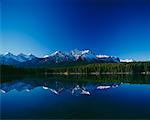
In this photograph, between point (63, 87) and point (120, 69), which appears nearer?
point (63, 87)

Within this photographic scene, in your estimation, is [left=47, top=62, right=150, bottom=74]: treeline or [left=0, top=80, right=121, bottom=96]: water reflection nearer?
[left=0, top=80, right=121, bottom=96]: water reflection

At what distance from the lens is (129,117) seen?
9.09m

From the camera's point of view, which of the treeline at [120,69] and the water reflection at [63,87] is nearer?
the water reflection at [63,87]

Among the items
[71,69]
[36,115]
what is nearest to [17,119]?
[36,115]

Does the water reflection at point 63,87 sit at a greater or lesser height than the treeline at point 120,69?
lesser

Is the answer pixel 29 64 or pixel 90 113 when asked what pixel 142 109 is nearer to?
pixel 90 113

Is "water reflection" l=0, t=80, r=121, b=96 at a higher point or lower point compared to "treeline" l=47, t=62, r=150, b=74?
lower

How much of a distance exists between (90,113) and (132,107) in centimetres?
191

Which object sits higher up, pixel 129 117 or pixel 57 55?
pixel 57 55

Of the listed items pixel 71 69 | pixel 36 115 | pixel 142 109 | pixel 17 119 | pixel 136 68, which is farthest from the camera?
pixel 71 69

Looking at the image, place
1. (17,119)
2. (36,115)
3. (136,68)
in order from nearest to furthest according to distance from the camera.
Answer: (17,119), (36,115), (136,68)

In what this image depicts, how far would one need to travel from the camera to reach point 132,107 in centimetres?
1109

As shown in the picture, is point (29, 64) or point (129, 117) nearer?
point (129, 117)

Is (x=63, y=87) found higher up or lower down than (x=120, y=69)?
lower down
